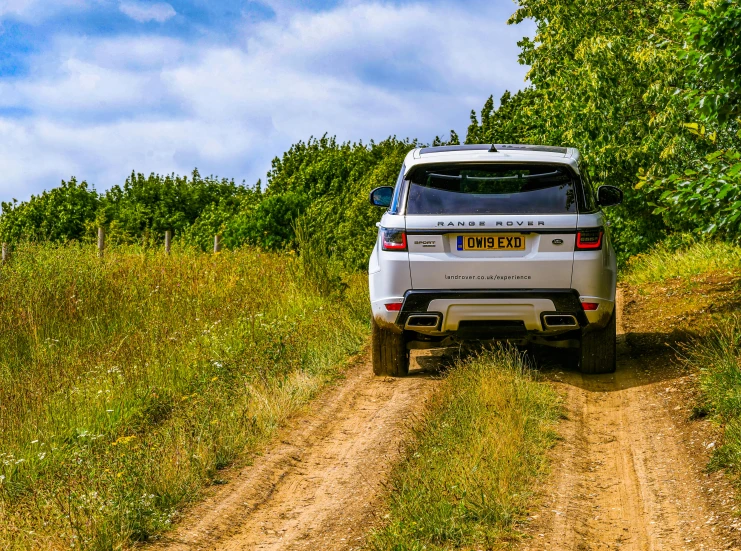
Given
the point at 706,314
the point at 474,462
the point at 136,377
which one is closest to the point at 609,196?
the point at 706,314

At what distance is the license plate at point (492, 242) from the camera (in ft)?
25.7

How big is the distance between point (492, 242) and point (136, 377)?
372cm

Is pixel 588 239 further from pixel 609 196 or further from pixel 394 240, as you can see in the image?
pixel 394 240

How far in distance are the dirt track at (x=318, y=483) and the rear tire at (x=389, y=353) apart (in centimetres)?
35

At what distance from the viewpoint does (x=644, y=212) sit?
743 inches

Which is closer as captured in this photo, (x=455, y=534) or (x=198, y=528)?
(x=455, y=534)

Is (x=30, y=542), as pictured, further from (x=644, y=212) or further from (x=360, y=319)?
(x=644, y=212)

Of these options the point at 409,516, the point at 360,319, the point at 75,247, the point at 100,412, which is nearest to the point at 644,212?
the point at 360,319

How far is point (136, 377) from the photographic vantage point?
882cm

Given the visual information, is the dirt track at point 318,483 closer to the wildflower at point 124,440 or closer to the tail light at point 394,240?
the wildflower at point 124,440

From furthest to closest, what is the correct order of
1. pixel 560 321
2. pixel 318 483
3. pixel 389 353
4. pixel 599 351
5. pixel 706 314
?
pixel 706 314 < pixel 389 353 < pixel 599 351 < pixel 560 321 < pixel 318 483

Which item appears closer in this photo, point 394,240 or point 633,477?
point 633,477

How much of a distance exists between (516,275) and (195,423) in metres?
2.98

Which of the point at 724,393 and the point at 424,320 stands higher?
the point at 424,320
